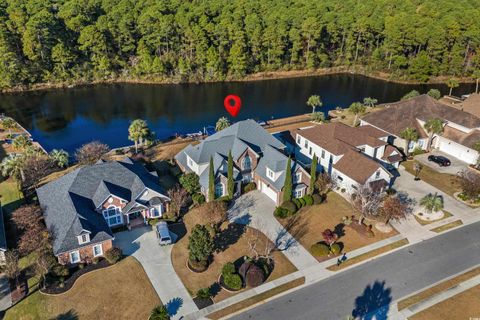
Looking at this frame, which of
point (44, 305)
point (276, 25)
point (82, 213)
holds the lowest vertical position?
point (44, 305)

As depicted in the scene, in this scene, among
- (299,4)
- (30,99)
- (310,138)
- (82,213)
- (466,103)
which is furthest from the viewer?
(299,4)

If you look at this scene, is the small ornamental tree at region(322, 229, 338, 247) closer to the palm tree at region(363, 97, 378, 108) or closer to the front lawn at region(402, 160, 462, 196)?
the front lawn at region(402, 160, 462, 196)

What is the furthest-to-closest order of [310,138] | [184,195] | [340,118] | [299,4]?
[299,4] < [340,118] < [310,138] < [184,195]

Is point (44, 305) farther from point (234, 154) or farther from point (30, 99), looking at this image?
point (30, 99)

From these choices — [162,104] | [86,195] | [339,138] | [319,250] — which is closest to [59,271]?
[86,195]

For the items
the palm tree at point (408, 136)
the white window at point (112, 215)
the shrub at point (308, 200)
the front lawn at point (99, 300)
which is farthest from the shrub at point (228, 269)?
the palm tree at point (408, 136)

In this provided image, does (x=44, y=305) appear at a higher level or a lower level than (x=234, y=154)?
lower

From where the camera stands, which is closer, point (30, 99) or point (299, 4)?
point (30, 99)

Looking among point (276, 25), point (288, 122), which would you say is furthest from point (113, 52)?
point (288, 122)
